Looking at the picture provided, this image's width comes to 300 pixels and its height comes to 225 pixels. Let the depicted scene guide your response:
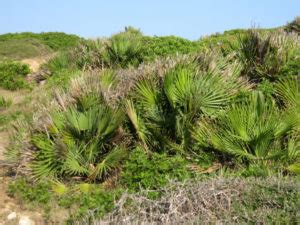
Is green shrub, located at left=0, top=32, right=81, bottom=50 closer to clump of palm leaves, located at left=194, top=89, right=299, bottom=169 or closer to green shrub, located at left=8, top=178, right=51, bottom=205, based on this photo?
green shrub, located at left=8, top=178, right=51, bottom=205

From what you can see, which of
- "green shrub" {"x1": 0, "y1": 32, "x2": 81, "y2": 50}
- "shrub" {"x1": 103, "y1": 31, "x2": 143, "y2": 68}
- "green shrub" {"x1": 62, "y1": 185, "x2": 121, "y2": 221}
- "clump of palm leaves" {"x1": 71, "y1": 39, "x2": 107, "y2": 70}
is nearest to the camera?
"green shrub" {"x1": 62, "y1": 185, "x2": 121, "y2": 221}

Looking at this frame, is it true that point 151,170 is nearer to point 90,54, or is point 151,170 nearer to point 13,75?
point 90,54

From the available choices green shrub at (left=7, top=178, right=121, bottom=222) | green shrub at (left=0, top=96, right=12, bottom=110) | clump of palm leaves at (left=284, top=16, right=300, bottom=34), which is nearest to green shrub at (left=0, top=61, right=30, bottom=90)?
green shrub at (left=0, top=96, right=12, bottom=110)

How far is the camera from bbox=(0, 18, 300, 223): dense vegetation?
8086 millimetres

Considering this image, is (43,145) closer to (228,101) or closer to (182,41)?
(228,101)

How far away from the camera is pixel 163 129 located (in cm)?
910

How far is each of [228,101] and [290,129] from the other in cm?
116

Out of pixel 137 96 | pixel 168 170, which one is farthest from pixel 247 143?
pixel 137 96

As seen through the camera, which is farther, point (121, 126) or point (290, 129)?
point (121, 126)

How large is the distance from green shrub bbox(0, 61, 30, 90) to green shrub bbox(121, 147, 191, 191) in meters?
12.3

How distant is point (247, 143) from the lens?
8086 mm

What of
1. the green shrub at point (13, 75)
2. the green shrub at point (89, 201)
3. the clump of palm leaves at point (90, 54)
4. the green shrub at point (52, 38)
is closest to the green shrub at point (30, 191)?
the green shrub at point (89, 201)

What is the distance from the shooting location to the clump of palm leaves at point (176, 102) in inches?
345

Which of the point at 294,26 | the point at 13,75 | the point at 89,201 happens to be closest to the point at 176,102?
the point at 89,201
